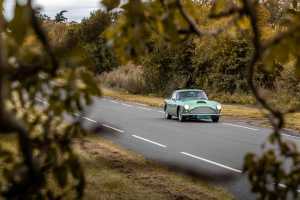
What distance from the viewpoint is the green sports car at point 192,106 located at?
2558 cm

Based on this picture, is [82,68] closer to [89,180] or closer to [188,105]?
[89,180]

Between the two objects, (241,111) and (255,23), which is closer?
(255,23)

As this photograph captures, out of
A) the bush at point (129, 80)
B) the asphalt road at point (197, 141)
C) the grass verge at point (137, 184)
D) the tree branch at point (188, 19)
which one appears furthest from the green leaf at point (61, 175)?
the bush at point (129, 80)

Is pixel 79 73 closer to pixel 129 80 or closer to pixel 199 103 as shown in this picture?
pixel 199 103

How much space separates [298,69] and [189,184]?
7686 millimetres

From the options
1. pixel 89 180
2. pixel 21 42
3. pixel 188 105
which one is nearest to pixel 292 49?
pixel 21 42

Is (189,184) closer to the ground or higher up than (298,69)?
closer to the ground

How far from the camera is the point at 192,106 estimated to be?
25.4 metres

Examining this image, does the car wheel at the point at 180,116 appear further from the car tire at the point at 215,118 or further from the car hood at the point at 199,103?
the car tire at the point at 215,118

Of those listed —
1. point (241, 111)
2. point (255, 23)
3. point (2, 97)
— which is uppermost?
point (255, 23)

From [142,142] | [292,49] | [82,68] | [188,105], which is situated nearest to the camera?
[82,68]

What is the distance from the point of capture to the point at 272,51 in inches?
67.2

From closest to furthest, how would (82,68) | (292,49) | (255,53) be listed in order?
1. (82,68)
2. (255,53)
3. (292,49)

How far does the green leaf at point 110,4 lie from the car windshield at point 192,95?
24115 mm
